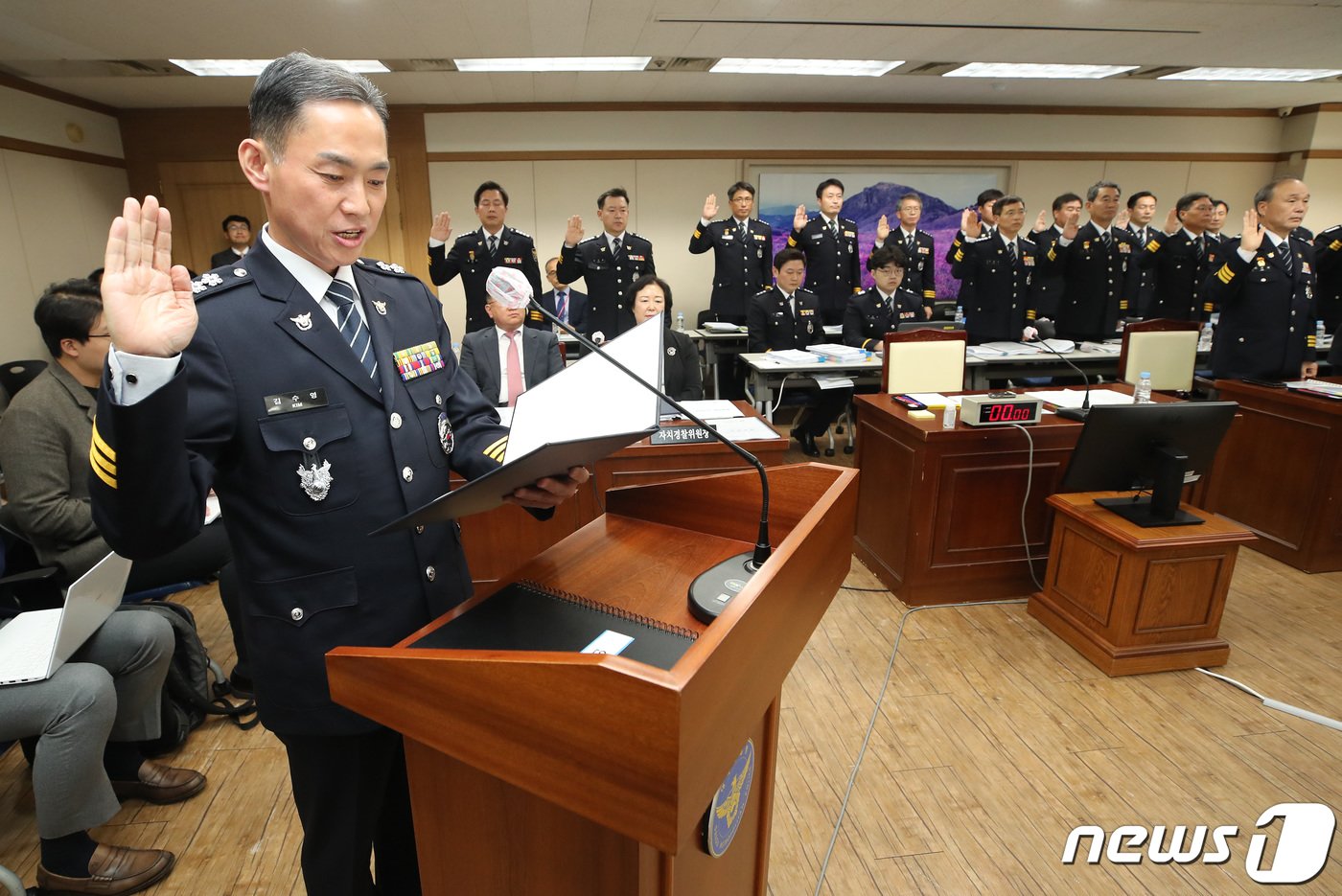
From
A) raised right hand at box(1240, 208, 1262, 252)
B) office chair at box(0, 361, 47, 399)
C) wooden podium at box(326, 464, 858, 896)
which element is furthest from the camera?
office chair at box(0, 361, 47, 399)

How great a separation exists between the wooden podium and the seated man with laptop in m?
1.21

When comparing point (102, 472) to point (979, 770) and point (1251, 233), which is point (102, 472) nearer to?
point (979, 770)

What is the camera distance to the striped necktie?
3.27ft

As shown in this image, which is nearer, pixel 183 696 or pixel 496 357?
pixel 183 696

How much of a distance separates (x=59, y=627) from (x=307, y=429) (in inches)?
43.8

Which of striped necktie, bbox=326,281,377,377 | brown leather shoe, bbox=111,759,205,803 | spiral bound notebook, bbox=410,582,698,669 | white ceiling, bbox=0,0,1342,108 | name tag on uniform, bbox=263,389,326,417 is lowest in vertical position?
brown leather shoe, bbox=111,759,205,803

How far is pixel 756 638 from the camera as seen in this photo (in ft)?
2.37

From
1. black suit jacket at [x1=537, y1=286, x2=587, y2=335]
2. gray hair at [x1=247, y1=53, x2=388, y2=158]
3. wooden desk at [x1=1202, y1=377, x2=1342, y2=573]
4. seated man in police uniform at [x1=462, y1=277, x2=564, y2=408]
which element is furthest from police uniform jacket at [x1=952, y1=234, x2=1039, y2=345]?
gray hair at [x1=247, y1=53, x2=388, y2=158]

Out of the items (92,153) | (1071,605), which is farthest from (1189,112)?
(92,153)

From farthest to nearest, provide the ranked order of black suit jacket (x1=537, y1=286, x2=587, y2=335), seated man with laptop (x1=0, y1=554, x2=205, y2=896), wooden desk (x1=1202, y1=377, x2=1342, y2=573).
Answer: black suit jacket (x1=537, y1=286, x2=587, y2=335) → wooden desk (x1=1202, y1=377, x2=1342, y2=573) → seated man with laptop (x1=0, y1=554, x2=205, y2=896)

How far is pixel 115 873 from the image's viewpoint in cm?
159

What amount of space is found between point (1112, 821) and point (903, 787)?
1.69 ft

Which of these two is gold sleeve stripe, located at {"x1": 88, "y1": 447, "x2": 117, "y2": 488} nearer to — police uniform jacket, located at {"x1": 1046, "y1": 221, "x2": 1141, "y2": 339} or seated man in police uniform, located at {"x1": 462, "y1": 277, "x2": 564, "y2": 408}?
seated man in police uniform, located at {"x1": 462, "y1": 277, "x2": 564, "y2": 408}

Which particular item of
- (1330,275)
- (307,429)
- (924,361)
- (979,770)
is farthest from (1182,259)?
(307,429)
